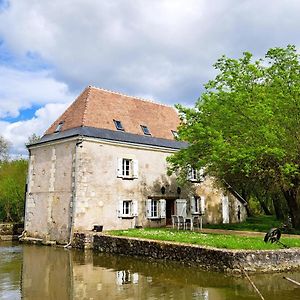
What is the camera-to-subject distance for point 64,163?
1936cm

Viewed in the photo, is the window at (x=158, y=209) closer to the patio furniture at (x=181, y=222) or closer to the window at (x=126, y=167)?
the patio furniture at (x=181, y=222)

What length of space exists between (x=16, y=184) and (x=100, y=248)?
13919 mm

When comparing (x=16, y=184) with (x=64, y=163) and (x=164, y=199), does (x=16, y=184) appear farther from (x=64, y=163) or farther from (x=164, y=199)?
(x=164, y=199)

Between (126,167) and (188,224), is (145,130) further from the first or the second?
(188,224)

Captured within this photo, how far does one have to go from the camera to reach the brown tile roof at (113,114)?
65.9 feet

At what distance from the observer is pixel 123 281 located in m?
9.84

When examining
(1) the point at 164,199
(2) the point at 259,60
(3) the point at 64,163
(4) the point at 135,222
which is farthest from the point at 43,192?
(2) the point at 259,60

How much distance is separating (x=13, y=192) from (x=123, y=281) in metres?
19.3

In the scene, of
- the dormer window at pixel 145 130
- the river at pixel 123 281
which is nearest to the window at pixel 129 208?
the dormer window at pixel 145 130

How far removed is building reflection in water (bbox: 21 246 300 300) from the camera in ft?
27.7

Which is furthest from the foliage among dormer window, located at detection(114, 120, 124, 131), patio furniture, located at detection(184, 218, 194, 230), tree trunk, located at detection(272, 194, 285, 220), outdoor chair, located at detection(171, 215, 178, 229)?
tree trunk, located at detection(272, 194, 285, 220)

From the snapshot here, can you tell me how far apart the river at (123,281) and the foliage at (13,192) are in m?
13.9

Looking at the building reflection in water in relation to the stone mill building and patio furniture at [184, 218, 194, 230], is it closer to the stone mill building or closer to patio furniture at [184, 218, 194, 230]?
patio furniture at [184, 218, 194, 230]

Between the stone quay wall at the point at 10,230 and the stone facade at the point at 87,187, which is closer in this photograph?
the stone facade at the point at 87,187
